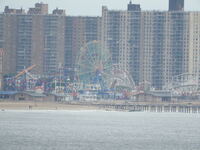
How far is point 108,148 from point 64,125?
41390 mm

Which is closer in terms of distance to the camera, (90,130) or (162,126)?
(90,130)

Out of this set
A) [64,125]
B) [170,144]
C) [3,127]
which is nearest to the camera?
[170,144]

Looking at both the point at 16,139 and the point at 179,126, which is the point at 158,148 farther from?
the point at 179,126

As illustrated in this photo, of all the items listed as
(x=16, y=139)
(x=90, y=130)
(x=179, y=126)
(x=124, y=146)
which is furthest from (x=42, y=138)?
(x=179, y=126)

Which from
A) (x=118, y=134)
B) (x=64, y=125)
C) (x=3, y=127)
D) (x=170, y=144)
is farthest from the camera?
(x=64, y=125)

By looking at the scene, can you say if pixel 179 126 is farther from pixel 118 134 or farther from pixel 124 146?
pixel 124 146

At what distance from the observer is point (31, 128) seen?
138m

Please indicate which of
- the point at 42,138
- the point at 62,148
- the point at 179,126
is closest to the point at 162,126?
the point at 179,126

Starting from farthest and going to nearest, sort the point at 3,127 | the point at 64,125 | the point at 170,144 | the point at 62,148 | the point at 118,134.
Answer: the point at 64,125 < the point at 3,127 < the point at 118,134 < the point at 170,144 < the point at 62,148

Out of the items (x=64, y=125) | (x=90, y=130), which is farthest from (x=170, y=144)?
(x=64, y=125)

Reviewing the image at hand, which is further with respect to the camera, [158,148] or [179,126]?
[179,126]

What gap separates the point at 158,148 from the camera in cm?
10831

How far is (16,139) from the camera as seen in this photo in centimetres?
11412

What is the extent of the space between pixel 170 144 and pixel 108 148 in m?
9.31
